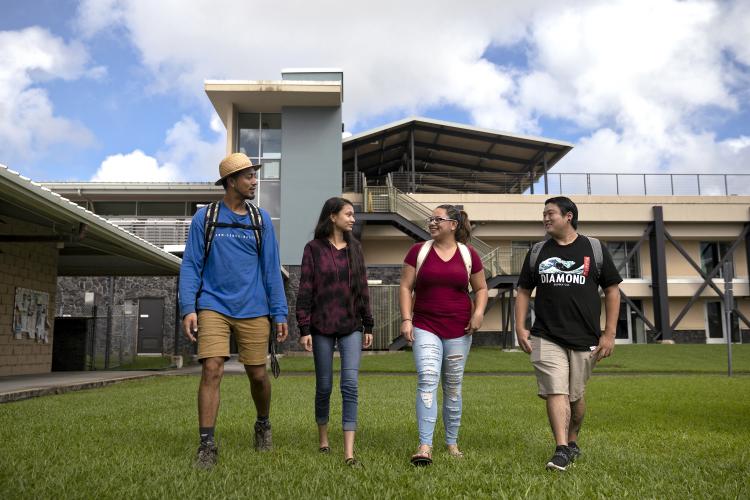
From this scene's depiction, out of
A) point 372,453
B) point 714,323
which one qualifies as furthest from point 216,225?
point 714,323

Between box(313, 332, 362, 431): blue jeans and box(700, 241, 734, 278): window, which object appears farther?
box(700, 241, 734, 278): window

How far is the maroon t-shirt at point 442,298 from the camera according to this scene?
514 cm

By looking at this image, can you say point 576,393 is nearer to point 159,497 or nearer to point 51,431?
point 159,497

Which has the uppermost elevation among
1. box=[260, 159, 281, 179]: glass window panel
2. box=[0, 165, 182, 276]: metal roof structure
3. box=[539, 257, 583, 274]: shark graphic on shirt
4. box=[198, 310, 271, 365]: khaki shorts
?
box=[260, 159, 281, 179]: glass window panel

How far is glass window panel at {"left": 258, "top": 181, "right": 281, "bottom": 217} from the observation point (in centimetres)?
2614

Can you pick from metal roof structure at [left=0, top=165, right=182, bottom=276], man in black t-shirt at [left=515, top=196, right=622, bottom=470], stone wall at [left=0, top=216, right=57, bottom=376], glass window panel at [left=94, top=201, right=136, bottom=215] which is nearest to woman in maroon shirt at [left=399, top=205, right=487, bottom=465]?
man in black t-shirt at [left=515, top=196, right=622, bottom=470]

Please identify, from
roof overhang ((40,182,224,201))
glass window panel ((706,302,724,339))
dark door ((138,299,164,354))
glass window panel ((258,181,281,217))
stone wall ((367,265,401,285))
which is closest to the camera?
glass window panel ((258,181,281,217))

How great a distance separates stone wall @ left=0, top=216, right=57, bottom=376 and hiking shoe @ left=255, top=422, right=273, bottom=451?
11.1 meters

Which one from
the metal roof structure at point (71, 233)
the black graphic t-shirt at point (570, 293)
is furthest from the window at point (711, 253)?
the black graphic t-shirt at point (570, 293)

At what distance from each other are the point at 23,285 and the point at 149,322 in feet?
42.4

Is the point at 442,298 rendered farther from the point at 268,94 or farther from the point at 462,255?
the point at 268,94

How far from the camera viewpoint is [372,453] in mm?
5074

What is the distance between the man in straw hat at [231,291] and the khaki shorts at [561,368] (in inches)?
72.3

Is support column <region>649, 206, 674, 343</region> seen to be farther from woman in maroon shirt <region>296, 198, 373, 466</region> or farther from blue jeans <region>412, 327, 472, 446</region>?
woman in maroon shirt <region>296, 198, 373, 466</region>
